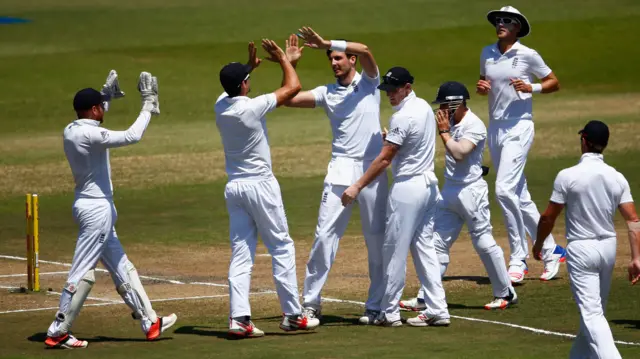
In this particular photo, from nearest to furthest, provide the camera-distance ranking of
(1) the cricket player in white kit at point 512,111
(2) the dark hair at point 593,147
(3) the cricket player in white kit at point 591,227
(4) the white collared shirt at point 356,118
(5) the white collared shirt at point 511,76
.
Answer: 1. (3) the cricket player in white kit at point 591,227
2. (2) the dark hair at point 593,147
3. (4) the white collared shirt at point 356,118
4. (1) the cricket player in white kit at point 512,111
5. (5) the white collared shirt at point 511,76

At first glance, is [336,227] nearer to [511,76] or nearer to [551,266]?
[551,266]

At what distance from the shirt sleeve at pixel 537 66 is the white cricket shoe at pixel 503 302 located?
3176 mm

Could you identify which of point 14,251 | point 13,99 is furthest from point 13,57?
point 14,251

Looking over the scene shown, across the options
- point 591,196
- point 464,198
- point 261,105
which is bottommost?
point 464,198

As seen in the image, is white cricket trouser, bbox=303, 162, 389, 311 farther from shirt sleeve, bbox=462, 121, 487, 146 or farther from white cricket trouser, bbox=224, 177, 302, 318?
shirt sleeve, bbox=462, 121, 487, 146

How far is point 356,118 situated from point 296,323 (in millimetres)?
2040

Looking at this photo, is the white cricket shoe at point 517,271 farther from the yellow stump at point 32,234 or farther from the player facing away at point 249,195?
the yellow stump at point 32,234

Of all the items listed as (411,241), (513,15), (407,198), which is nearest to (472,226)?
(411,241)

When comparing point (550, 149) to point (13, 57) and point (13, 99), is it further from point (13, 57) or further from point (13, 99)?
point (13, 57)

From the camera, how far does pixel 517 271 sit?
14820 mm

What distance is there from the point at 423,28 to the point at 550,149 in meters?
16.6

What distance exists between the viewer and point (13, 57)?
3841 centimetres

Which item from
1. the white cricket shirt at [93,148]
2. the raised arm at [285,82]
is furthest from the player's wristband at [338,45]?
the white cricket shirt at [93,148]

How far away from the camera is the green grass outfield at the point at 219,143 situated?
1232cm
